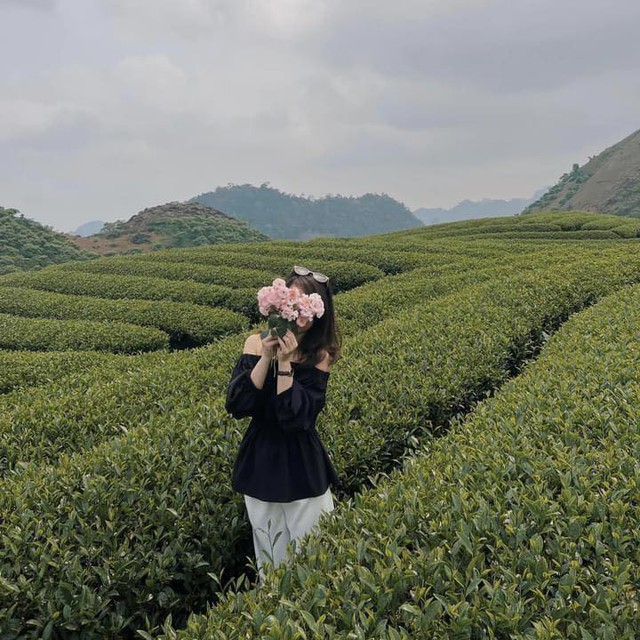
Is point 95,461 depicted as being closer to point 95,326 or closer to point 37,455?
point 37,455

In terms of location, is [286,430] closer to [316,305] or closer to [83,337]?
[316,305]

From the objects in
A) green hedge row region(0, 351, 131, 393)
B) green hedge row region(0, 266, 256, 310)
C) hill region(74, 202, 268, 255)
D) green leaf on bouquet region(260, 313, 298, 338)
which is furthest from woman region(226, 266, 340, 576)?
hill region(74, 202, 268, 255)

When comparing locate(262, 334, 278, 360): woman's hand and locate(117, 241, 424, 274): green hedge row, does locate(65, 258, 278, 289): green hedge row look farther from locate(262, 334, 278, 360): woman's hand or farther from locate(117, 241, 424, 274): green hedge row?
locate(262, 334, 278, 360): woman's hand

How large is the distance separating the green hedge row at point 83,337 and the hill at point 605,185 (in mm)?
74617

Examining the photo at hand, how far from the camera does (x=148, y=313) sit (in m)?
11.1

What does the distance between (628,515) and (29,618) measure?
11.1 feet

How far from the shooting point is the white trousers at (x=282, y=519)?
10.5 feet

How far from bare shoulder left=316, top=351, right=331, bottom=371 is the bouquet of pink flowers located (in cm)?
50

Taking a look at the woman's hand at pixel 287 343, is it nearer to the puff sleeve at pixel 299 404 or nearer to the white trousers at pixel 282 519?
the puff sleeve at pixel 299 404

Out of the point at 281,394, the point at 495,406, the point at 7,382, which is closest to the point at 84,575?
the point at 281,394

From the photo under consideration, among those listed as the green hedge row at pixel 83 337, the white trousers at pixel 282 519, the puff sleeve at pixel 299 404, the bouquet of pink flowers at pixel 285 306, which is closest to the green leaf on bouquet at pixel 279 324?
the bouquet of pink flowers at pixel 285 306

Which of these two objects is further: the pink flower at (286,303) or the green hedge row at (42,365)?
the green hedge row at (42,365)

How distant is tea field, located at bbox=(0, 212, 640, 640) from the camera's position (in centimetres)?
235

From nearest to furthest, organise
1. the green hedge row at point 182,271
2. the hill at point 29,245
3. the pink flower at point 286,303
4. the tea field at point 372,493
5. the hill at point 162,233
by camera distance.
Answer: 1. the tea field at point 372,493
2. the pink flower at point 286,303
3. the green hedge row at point 182,271
4. the hill at point 29,245
5. the hill at point 162,233
